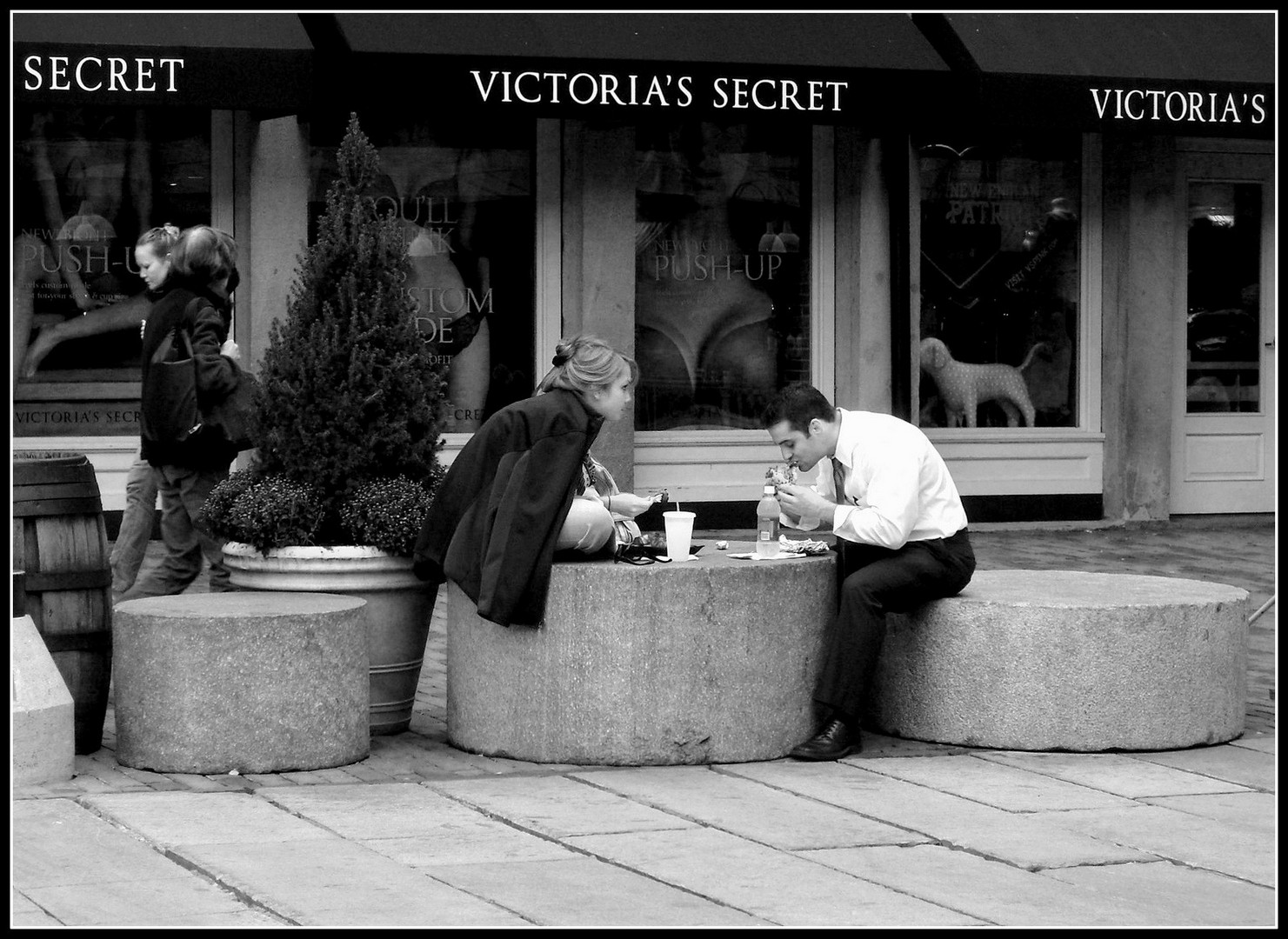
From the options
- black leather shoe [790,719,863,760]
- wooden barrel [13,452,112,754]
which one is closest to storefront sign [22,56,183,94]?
wooden barrel [13,452,112,754]

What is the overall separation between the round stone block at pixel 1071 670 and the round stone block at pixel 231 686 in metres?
1.93

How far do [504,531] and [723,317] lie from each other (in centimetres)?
674

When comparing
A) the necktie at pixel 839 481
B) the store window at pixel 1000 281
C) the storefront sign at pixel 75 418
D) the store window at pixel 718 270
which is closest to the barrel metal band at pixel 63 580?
the necktie at pixel 839 481

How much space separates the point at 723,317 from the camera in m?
12.1

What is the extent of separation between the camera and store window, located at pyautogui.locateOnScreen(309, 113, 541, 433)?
1159 cm

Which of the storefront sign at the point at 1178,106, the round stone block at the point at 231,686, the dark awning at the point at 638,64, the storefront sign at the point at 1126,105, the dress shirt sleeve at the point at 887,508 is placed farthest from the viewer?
the storefront sign at the point at 1178,106

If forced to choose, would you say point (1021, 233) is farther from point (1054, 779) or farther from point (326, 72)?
point (1054, 779)

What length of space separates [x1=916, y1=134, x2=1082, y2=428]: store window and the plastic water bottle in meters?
6.45

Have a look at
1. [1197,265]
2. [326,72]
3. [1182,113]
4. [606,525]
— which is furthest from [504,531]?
[1197,265]

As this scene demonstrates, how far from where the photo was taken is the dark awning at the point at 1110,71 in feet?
37.0

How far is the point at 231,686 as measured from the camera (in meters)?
5.39

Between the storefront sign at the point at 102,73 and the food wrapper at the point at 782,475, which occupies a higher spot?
the storefront sign at the point at 102,73

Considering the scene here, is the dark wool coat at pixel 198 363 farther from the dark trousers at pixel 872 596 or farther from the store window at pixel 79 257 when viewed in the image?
the store window at pixel 79 257

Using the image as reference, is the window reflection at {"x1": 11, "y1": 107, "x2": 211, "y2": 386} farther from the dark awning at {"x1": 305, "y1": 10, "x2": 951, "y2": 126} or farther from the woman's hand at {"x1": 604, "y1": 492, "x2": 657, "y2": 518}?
the woman's hand at {"x1": 604, "y1": 492, "x2": 657, "y2": 518}
